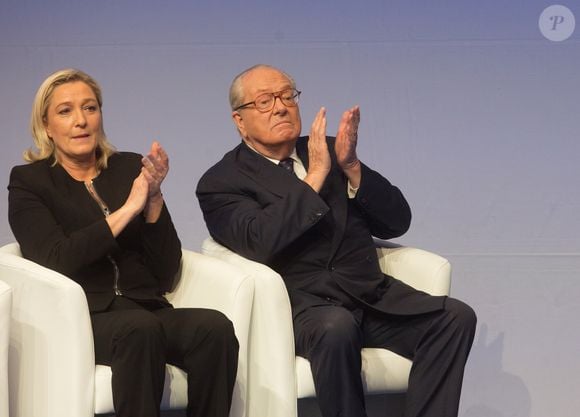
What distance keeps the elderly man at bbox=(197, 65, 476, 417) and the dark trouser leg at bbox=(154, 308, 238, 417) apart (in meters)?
0.29

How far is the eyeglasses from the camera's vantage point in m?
4.03

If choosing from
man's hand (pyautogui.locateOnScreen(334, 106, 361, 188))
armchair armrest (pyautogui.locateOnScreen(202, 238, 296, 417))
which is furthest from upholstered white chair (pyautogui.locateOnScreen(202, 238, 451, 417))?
man's hand (pyautogui.locateOnScreen(334, 106, 361, 188))

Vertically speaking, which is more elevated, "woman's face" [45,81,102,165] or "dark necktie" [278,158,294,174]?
"woman's face" [45,81,102,165]

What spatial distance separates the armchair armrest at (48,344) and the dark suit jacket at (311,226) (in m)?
0.69

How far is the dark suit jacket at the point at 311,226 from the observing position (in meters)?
3.77

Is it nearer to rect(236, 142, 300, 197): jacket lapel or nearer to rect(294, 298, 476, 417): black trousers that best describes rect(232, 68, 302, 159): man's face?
rect(236, 142, 300, 197): jacket lapel

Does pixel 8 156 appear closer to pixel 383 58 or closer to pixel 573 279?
pixel 383 58

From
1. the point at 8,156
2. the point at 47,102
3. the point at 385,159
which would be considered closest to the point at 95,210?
the point at 47,102

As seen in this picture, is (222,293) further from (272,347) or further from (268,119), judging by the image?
(268,119)

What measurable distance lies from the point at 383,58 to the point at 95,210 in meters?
2.01

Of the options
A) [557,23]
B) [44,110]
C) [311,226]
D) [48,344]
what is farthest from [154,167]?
[557,23]

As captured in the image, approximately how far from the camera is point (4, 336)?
3209 mm

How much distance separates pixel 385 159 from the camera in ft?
17.3

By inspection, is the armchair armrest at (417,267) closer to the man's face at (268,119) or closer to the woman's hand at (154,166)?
the man's face at (268,119)
